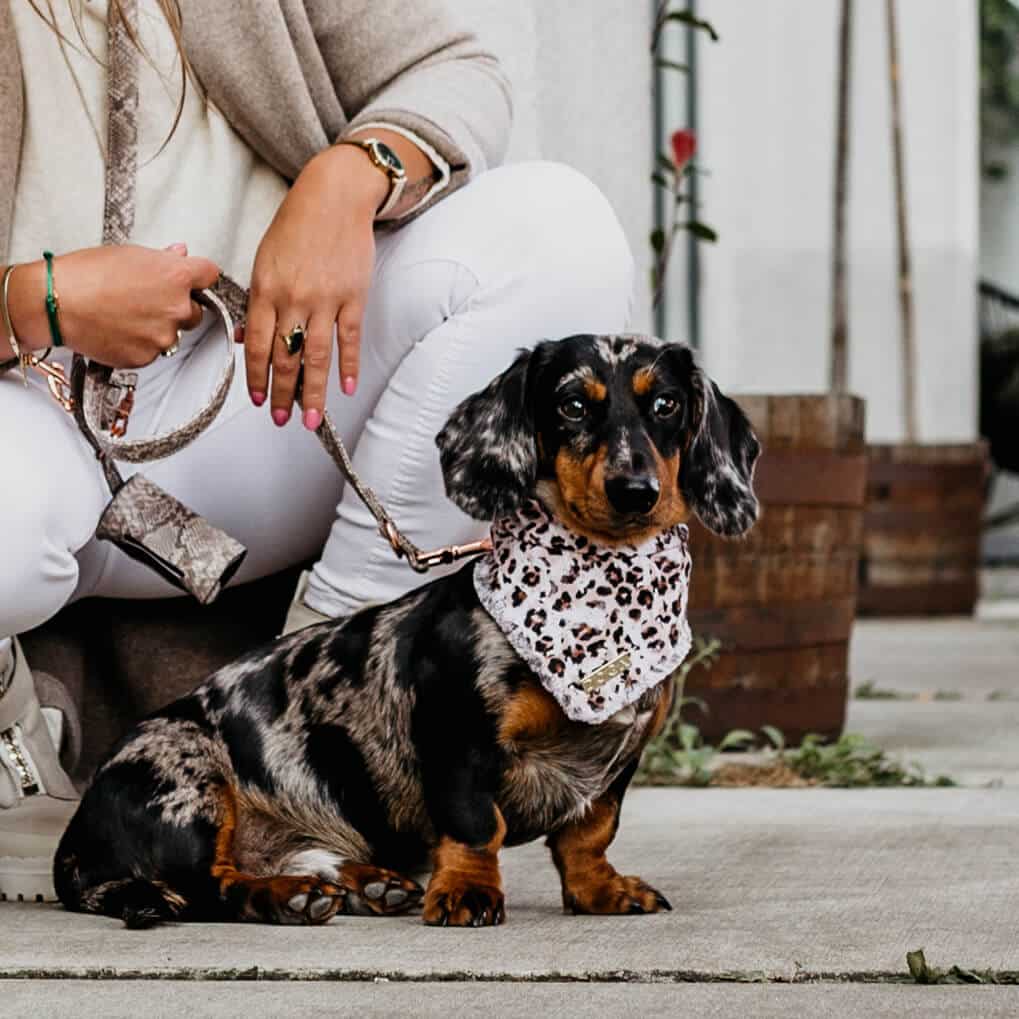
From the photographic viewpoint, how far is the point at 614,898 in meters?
1.92

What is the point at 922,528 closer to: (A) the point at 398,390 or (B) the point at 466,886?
(A) the point at 398,390

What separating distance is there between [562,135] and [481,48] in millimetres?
971

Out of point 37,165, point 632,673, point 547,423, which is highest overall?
point 37,165

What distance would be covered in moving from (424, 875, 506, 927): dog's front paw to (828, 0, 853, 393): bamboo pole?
4.26m

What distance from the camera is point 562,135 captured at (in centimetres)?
342

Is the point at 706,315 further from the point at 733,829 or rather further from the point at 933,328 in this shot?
the point at 733,829

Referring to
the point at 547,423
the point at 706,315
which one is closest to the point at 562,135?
the point at 547,423

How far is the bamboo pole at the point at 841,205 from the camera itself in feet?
19.7

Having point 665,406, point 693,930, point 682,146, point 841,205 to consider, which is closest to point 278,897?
point 693,930

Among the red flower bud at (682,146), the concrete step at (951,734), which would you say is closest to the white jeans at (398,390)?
the concrete step at (951,734)

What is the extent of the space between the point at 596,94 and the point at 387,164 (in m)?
1.39

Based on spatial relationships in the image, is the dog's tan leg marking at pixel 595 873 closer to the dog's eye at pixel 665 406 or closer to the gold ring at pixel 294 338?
the dog's eye at pixel 665 406

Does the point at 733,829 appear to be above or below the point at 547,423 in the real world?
below

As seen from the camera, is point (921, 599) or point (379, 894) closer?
point (379, 894)
